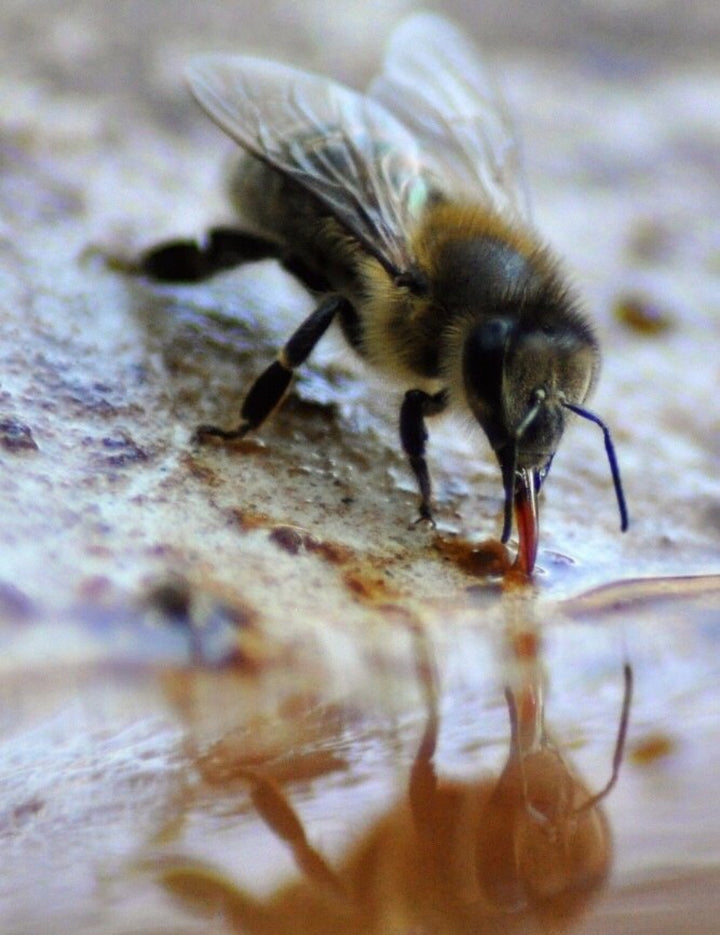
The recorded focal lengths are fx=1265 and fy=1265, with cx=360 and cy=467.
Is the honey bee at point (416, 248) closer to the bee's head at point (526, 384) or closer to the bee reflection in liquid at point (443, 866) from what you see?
the bee's head at point (526, 384)

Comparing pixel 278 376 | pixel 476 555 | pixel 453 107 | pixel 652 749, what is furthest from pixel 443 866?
pixel 453 107

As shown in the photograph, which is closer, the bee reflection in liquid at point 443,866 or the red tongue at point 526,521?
the bee reflection in liquid at point 443,866

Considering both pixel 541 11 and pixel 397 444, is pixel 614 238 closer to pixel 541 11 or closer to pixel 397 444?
pixel 397 444

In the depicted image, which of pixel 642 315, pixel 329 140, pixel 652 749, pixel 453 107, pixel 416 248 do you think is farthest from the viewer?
pixel 453 107

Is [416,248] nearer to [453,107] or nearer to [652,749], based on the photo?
[453,107]

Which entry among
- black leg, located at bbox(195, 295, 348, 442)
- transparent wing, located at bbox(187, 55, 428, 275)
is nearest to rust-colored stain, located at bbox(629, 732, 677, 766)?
black leg, located at bbox(195, 295, 348, 442)

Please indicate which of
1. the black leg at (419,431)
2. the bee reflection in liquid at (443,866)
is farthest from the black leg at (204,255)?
the bee reflection in liquid at (443,866)

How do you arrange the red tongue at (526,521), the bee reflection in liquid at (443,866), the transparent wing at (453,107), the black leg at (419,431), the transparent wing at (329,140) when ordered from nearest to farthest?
the bee reflection in liquid at (443,866), the red tongue at (526,521), the black leg at (419,431), the transparent wing at (329,140), the transparent wing at (453,107)
